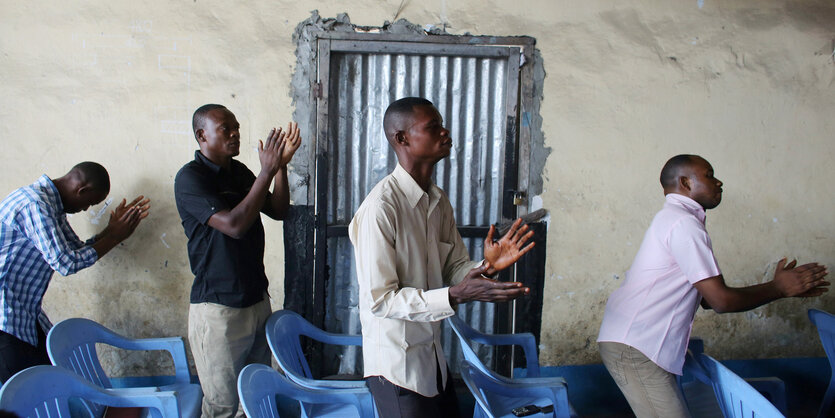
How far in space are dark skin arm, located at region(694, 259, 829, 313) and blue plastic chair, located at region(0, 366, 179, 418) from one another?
7.27 feet

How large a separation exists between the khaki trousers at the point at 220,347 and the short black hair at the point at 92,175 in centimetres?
81

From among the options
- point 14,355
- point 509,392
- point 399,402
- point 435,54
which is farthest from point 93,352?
point 435,54

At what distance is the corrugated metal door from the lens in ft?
11.2

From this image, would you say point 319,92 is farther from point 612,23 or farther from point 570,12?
point 612,23

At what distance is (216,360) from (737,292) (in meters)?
2.33

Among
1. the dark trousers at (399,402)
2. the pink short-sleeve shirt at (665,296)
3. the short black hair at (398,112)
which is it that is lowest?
the dark trousers at (399,402)

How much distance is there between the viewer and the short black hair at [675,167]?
2527 millimetres

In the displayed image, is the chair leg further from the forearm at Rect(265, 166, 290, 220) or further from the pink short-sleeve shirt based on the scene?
the forearm at Rect(265, 166, 290, 220)

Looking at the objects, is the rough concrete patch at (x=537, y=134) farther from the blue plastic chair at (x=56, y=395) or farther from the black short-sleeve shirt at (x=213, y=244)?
the blue plastic chair at (x=56, y=395)

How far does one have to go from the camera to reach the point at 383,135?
136 inches

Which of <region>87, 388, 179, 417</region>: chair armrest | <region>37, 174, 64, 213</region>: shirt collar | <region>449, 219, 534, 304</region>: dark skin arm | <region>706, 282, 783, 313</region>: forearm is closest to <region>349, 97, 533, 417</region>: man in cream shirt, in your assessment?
<region>449, 219, 534, 304</region>: dark skin arm

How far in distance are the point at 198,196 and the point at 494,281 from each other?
4.95 ft

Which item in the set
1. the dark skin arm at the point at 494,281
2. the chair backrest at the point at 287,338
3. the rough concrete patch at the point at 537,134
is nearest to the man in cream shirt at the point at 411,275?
the dark skin arm at the point at 494,281

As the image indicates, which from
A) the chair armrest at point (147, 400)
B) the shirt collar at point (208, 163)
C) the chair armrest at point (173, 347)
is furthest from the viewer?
the chair armrest at point (173, 347)
